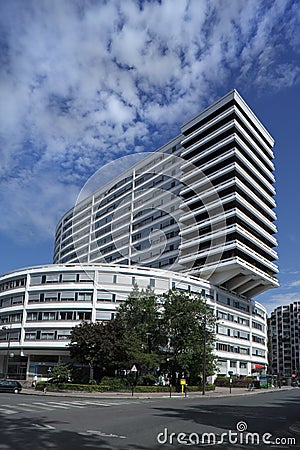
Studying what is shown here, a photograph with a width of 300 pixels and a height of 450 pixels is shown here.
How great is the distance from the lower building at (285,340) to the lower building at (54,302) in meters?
106

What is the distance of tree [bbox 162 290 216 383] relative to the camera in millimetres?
49312

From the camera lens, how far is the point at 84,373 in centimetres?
4706

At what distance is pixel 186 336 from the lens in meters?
49.6

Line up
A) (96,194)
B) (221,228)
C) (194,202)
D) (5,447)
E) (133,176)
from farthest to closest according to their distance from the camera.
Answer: (96,194) < (133,176) < (194,202) < (221,228) < (5,447)

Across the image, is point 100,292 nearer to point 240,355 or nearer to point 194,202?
point 194,202

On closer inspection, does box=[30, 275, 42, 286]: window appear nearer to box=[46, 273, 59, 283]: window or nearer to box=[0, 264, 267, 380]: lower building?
box=[0, 264, 267, 380]: lower building

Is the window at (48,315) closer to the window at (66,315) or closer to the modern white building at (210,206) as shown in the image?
the window at (66,315)

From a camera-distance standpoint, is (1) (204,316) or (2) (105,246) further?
(2) (105,246)

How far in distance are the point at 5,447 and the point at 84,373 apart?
124 feet

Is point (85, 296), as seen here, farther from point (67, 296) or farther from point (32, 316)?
point (32, 316)

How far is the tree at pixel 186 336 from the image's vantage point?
49.3 m

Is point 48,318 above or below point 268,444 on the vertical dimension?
above

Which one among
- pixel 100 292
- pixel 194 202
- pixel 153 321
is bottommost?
pixel 153 321

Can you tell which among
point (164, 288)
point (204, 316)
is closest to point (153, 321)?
point (204, 316)
